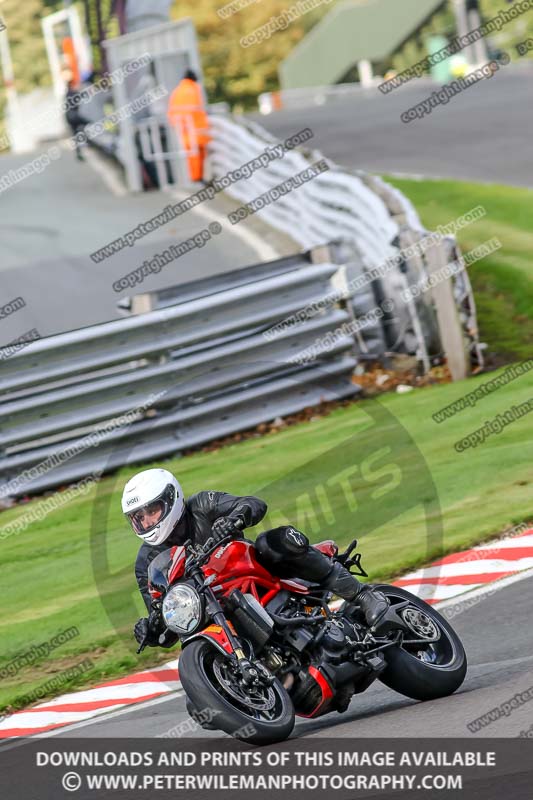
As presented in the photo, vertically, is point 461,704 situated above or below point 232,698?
below

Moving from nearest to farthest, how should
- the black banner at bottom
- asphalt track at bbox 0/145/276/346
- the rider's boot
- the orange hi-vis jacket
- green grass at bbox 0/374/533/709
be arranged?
the black banner at bottom
the rider's boot
green grass at bbox 0/374/533/709
asphalt track at bbox 0/145/276/346
the orange hi-vis jacket

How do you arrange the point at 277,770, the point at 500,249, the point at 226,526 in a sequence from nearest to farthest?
the point at 277,770 → the point at 226,526 → the point at 500,249

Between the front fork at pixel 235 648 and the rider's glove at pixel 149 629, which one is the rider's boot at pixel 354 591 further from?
the rider's glove at pixel 149 629

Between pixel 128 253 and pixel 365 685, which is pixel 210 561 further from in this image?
pixel 128 253

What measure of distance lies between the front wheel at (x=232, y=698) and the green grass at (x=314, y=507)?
8.66 ft

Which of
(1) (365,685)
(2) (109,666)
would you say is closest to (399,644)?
(1) (365,685)

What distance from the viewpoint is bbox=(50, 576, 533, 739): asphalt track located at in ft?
18.5

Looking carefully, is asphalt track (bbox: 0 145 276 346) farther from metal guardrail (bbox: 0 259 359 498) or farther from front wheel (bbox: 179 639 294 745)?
front wheel (bbox: 179 639 294 745)

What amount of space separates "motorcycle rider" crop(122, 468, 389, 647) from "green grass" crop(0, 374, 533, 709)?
225 centimetres

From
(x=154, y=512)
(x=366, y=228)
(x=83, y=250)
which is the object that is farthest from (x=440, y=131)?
(x=154, y=512)

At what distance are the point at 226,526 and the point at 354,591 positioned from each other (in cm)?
82

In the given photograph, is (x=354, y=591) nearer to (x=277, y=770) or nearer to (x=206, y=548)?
(x=206, y=548)

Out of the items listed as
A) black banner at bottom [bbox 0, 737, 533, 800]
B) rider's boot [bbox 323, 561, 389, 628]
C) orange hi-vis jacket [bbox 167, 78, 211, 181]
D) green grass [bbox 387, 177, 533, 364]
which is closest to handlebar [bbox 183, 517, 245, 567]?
rider's boot [bbox 323, 561, 389, 628]

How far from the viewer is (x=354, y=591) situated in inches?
256
